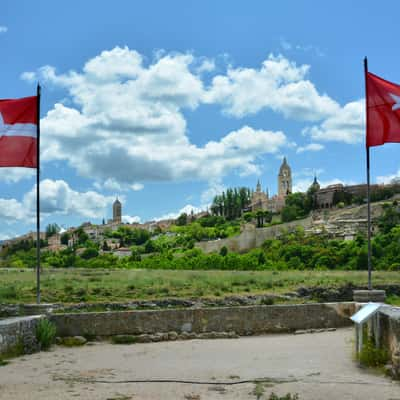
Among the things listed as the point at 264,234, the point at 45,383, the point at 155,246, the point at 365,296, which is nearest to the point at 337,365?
the point at 365,296

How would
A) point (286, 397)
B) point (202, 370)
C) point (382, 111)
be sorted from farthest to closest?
point (382, 111), point (202, 370), point (286, 397)

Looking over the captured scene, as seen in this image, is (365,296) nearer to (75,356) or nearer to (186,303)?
(75,356)

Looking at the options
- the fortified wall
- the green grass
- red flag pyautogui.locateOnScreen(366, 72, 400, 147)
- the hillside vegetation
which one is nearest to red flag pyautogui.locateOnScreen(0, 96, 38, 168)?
red flag pyautogui.locateOnScreen(366, 72, 400, 147)

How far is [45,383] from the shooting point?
793cm

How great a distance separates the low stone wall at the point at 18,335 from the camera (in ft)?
33.0

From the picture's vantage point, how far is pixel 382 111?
1178 cm

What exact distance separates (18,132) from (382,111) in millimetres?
7689

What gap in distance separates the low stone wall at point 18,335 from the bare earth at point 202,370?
0.99 ft

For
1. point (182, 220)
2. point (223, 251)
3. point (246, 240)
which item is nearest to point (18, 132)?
point (223, 251)

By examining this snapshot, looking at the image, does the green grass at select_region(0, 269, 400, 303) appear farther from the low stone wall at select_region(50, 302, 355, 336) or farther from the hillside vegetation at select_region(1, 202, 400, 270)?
the hillside vegetation at select_region(1, 202, 400, 270)

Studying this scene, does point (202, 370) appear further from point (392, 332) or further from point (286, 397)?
point (392, 332)

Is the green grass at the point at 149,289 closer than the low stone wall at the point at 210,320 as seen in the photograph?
No

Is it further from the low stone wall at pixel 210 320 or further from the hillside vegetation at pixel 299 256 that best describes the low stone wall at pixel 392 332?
the hillside vegetation at pixel 299 256

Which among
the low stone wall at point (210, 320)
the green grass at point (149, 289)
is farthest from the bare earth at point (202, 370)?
the green grass at point (149, 289)
